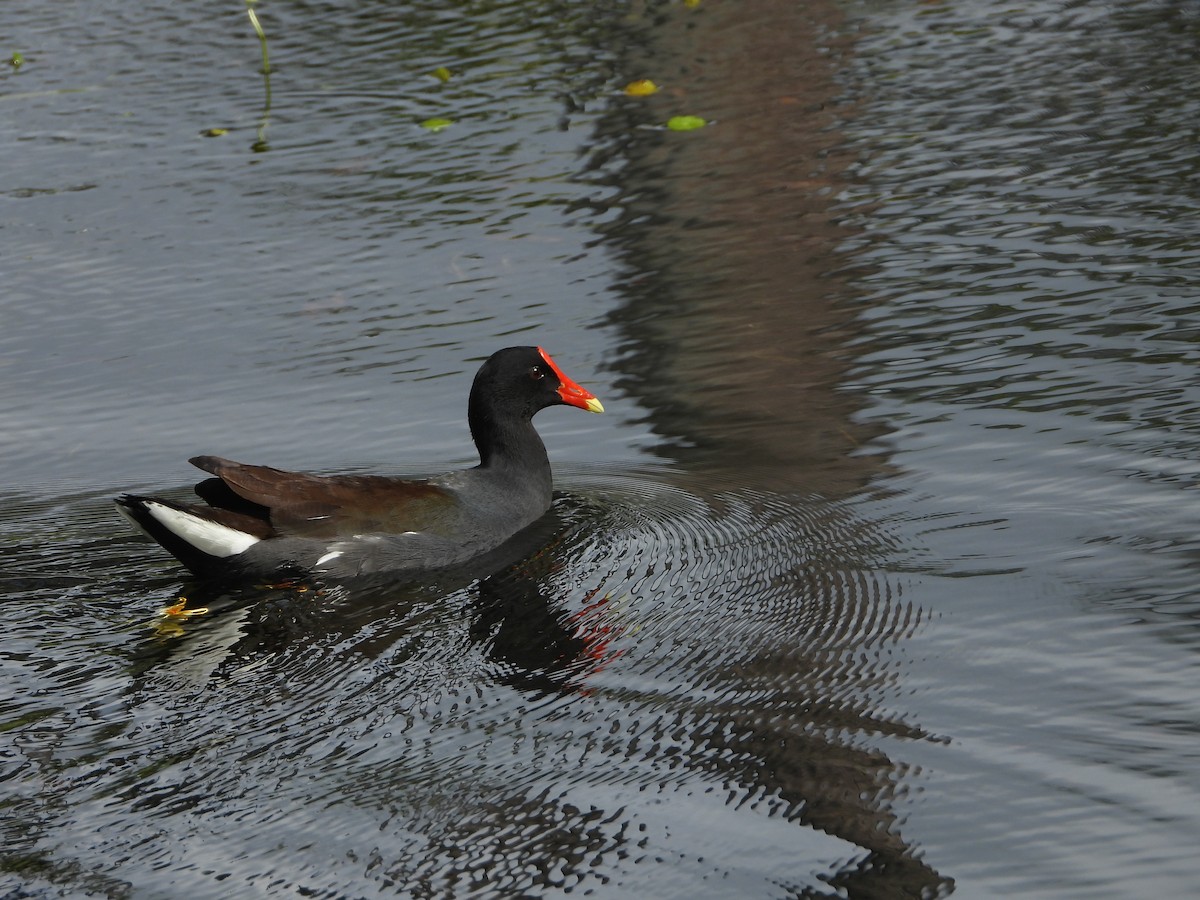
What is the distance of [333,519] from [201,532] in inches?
17.9

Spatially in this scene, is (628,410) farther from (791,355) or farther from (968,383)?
(968,383)

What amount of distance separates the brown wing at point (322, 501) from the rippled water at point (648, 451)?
0.80ft

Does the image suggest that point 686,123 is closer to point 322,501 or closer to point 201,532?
point 322,501

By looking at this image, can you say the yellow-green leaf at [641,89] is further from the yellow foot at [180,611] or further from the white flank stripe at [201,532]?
the yellow foot at [180,611]

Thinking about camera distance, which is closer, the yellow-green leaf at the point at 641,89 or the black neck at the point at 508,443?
the black neck at the point at 508,443

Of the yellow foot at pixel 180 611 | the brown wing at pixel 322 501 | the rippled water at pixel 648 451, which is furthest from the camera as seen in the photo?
the brown wing at pixel 322 501

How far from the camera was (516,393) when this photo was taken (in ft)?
20.2

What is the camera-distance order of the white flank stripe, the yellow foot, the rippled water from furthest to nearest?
the white flank stripe < the yellow foot < the rippled water

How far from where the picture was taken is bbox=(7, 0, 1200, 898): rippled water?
3691 millimetres

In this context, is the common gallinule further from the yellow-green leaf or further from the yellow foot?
the yellow-green leaf

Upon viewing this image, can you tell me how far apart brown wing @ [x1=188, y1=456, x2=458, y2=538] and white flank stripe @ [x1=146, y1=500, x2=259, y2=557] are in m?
0.14

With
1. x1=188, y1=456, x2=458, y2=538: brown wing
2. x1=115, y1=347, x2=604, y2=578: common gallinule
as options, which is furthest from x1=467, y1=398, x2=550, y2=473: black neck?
x1=188, y1=456, x2=458, y2=538: brown wing

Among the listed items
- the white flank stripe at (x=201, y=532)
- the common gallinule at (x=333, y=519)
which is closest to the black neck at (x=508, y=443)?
the common gallinule at (x=333, y=519)

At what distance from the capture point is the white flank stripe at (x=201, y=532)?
5.20 metres
